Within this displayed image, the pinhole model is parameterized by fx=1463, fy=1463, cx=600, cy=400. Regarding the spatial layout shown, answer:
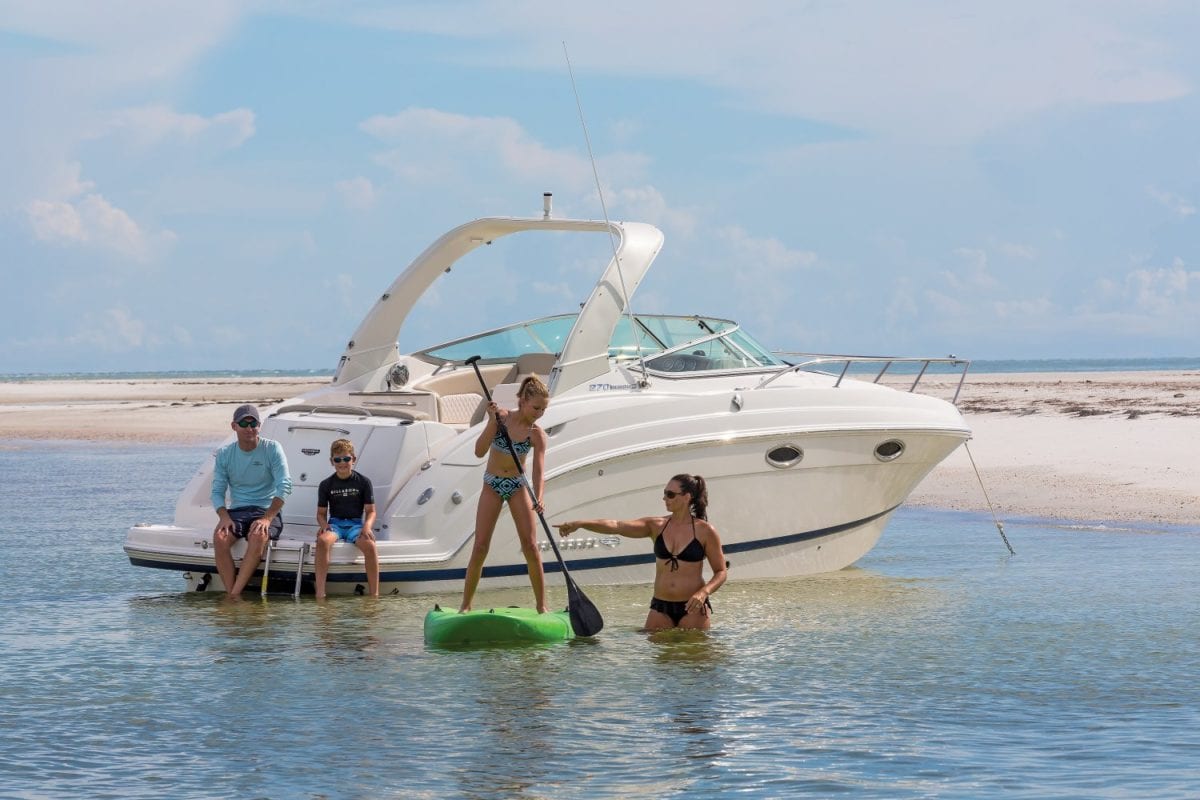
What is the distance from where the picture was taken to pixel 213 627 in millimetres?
9648

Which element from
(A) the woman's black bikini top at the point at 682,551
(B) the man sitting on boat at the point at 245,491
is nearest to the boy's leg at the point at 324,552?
(B) the man sitting on boat at the point at 245,491

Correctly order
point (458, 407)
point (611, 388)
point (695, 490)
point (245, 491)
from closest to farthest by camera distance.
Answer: point (695, 490)
point (245, 491)
point (611, 388)
point (458, 407)

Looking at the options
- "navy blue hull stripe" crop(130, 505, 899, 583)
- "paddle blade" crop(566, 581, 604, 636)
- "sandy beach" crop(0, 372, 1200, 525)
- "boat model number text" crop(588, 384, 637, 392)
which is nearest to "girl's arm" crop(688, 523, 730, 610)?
"paddle blade" crop(566, 581, 604, 636)

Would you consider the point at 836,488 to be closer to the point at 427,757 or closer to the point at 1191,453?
the point at 427,757

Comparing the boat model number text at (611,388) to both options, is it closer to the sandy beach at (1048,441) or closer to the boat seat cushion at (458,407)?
the boat seat cushion at (458,407)

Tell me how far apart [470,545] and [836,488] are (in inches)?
120

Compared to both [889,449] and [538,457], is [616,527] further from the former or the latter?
[889,449]

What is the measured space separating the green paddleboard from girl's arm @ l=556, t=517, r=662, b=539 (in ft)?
1.90

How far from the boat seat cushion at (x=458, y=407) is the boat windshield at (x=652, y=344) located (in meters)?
0.52

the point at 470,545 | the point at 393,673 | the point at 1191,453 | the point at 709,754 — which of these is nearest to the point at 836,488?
the point at 470,545

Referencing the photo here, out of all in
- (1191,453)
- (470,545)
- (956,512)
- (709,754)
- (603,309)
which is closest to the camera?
(709,754)

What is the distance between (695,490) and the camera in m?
8.86

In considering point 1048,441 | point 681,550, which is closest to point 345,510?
point 681,550

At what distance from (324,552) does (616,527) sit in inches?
97.5
